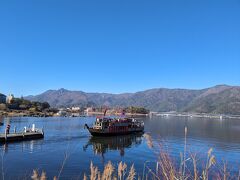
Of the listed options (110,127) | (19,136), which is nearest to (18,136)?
(19,136)

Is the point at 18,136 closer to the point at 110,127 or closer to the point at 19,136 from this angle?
the point at 19,136

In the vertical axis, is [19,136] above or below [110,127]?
below

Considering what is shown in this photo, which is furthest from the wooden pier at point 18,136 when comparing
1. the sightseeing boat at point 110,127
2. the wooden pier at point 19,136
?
the sightseeing boat at point 110,127

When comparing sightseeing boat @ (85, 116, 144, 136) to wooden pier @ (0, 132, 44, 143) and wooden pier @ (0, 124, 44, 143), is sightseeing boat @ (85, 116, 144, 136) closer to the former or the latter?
wooden pier @ (0, 124, 44, 143)

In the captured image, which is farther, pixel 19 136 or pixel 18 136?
pixel 19 136

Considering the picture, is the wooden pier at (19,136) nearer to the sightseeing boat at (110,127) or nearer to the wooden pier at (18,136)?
the wooden pier at (18,136)

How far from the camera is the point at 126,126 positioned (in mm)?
97688

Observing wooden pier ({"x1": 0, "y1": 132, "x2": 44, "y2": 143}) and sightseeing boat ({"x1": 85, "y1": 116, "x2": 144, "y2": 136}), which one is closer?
wooden pier ({"x1": 0, "y1": 132, "x2": 44, "y2": 143})

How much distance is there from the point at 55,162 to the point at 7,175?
32.0ft

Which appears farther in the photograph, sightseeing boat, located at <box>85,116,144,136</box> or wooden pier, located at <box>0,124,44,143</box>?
sightseeing boat, located at <box>85,116,144,136</box>

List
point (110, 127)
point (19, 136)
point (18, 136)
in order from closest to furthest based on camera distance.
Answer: point (18, 136), point (19, 136), point (110, 127)

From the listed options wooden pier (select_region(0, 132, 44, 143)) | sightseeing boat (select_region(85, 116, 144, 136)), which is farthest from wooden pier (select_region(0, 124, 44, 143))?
sightseeing boat (select_region(85, 116, 144, 136))

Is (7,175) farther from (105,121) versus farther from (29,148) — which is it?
(105,121)

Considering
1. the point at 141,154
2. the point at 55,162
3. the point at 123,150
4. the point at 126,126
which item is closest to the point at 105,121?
the point at 126,126
